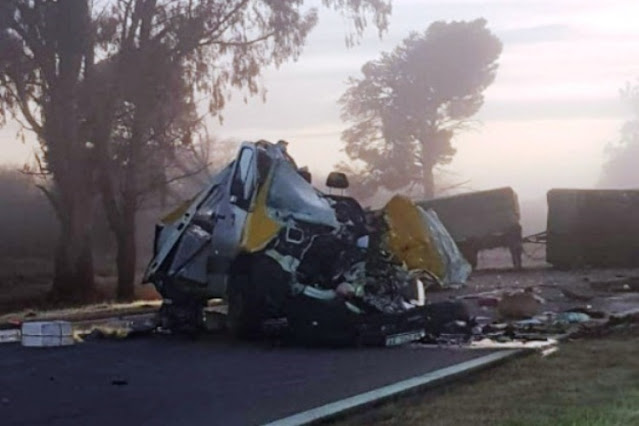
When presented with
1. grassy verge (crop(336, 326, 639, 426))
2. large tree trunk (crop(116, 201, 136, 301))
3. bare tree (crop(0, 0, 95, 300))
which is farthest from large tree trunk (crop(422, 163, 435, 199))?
grassy verge (crop(336, 326, 639, 426))

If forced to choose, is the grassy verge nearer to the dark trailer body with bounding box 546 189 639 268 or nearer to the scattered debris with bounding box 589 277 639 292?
the scattered debris with bounding box 589 277 639 292

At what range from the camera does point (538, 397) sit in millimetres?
9680

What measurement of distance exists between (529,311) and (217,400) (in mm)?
8745

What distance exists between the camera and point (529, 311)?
17797 mm

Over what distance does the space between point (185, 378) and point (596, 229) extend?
26.6 meters

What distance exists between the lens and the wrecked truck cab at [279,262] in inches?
549

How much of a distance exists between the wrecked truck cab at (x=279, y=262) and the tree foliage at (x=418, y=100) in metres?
39.5

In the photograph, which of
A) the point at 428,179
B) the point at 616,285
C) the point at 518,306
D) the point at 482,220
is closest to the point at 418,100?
the point at 428,179

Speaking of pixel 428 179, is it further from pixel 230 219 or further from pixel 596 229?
pixel 230 219

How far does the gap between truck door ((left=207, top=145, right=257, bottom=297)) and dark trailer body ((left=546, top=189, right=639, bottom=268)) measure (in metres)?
22.6

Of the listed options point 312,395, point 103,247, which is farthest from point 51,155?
point 312,395

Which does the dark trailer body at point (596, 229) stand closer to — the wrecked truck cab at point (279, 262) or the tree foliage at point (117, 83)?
the tree foliage at point (117, 83)

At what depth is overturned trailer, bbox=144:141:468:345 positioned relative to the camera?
549 inches

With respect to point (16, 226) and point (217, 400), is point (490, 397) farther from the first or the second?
point (16, 226)
